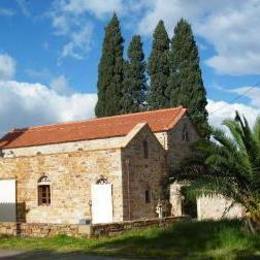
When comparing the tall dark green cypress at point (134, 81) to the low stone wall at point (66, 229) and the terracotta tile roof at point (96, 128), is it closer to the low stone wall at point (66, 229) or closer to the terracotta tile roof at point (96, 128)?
the terracotta tile roof at point (96, 128)

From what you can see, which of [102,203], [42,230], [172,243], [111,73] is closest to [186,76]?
[111,73]

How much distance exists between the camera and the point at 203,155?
24453 millimetres

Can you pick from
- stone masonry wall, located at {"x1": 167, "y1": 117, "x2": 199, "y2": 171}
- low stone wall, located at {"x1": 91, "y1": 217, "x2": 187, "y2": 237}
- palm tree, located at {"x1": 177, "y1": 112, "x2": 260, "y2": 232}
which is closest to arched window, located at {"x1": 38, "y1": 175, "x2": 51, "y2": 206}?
stone masonry wall, located at {"x1": 167, "y1": 117, "x2": 199, "y2": 171}

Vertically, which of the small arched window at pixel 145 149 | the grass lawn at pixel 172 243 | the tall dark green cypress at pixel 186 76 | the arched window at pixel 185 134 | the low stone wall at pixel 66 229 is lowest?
the grass lawn at pixel 172 243

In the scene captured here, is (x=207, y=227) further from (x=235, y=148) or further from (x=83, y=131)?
(x=83, y=131)

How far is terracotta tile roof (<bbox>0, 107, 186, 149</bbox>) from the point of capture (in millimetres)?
39834

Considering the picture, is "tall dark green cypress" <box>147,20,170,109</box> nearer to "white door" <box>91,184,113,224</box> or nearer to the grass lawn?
"white door" <box>91,184,113,224</box>

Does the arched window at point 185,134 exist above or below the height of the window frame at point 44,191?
above

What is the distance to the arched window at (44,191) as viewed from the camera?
36.4 meters

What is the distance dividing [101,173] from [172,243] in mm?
15542

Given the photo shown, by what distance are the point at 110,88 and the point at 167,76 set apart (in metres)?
5.32

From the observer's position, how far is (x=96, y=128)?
4097cm

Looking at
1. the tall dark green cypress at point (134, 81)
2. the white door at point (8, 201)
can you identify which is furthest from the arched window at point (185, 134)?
the tall dark green cypress at point (134, 81)

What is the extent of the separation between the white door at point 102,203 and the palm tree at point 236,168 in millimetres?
12633
